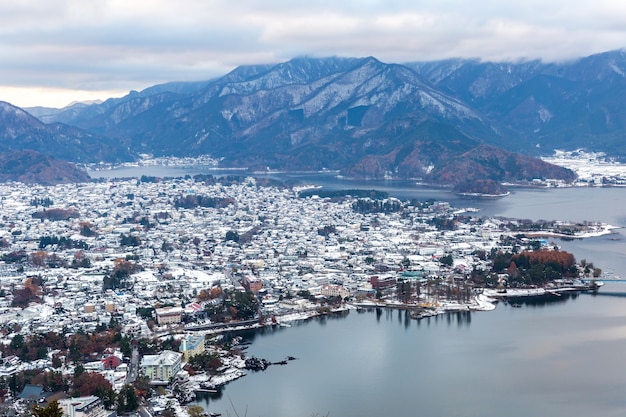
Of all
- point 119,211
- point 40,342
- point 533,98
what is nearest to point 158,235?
point 119,211

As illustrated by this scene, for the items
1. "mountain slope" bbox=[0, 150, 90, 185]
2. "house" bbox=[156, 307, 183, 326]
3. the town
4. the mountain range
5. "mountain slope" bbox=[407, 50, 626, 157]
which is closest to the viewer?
the town

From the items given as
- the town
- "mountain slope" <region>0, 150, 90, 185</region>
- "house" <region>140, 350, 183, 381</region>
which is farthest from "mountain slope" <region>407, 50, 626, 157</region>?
"house" <region>140, 350, 183, 381</region>

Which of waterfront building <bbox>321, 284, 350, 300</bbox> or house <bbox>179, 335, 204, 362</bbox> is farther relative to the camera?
waterfront building <bbox>321, 284, 350, 300</bbox>

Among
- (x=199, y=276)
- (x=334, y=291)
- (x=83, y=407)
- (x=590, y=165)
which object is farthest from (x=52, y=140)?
(x=83, y=407)

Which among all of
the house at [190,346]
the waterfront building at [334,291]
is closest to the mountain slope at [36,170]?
the waterfront building at [334,291]

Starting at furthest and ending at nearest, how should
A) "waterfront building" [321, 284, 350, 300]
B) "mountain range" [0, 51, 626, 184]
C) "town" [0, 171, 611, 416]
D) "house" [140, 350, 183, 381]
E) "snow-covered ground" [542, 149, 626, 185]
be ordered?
"mountain range" [0, 51, 626, 184], "snow-covered ground" [542, 149, 626, 185], "waterfront building" [321, 284, 350, 300], "town" [0, 171, 611, 416], "house" [140, 350, 183, 381]

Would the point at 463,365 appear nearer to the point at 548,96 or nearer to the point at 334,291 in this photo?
the point at 334,291

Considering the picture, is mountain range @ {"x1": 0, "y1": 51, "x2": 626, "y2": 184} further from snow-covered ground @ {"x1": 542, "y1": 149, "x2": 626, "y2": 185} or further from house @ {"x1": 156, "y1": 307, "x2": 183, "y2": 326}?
house @ {"x1": 156, "y1": 307, "x2": 183, "y2": 326}

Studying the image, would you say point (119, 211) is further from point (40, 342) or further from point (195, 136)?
point (195, 136)
